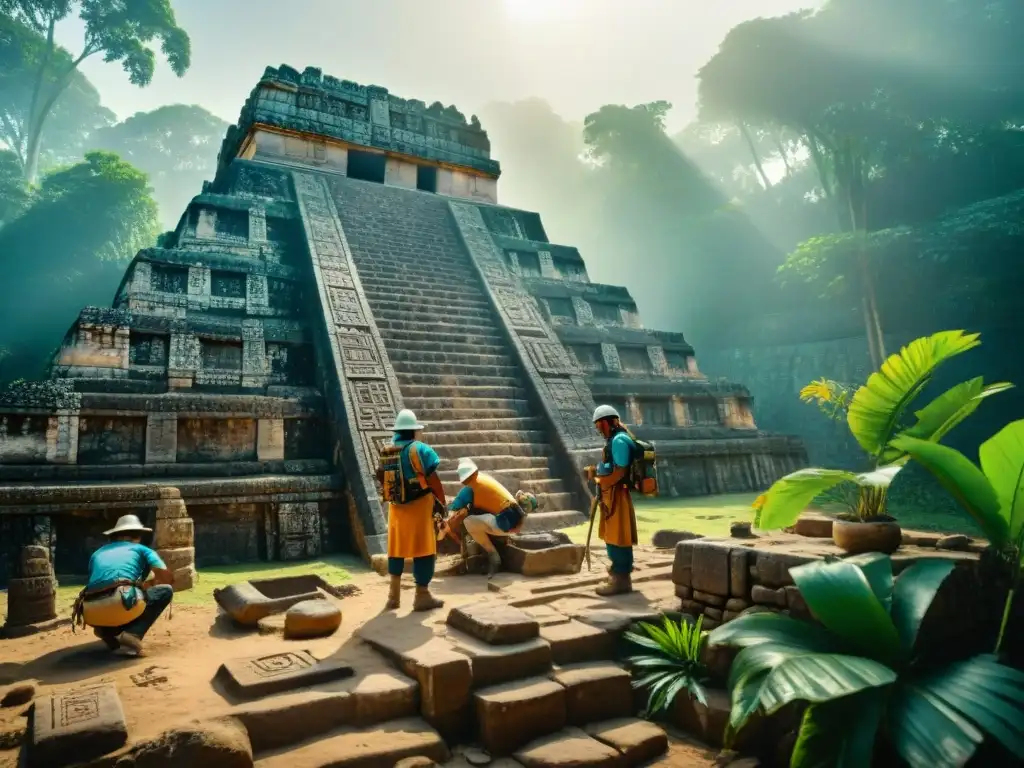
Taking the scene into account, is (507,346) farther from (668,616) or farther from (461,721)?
(461,721)

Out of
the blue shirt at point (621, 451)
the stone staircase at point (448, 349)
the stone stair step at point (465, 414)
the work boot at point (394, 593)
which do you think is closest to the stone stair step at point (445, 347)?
the stone staircase at point (448, 349)

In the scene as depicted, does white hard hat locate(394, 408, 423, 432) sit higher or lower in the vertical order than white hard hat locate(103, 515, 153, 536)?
higher

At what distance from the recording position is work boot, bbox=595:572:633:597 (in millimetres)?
4719

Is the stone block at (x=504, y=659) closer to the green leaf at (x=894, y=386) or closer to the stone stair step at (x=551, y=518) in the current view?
the green leaf at (x=894, y=386)

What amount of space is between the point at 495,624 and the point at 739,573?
157 centimetres

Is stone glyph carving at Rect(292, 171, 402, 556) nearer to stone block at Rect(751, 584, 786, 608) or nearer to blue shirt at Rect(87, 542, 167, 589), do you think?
blue shirt at Rect(87, 542, 167, 589)

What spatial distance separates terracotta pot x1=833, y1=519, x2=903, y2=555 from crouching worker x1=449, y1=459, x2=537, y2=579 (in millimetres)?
2876

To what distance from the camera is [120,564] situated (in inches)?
157

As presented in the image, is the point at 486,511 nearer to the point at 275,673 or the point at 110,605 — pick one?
the point at 275,673

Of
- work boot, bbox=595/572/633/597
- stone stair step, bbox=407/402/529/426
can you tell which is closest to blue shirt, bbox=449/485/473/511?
work boot, bbox=595/572/633/597

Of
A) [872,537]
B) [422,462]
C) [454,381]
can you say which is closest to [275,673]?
[422,462]

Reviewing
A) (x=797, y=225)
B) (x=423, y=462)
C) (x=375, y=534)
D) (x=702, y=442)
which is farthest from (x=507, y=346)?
(x=797, y=225)

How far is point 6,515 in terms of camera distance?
18.8 feet

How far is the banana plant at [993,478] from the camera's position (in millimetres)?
3037
